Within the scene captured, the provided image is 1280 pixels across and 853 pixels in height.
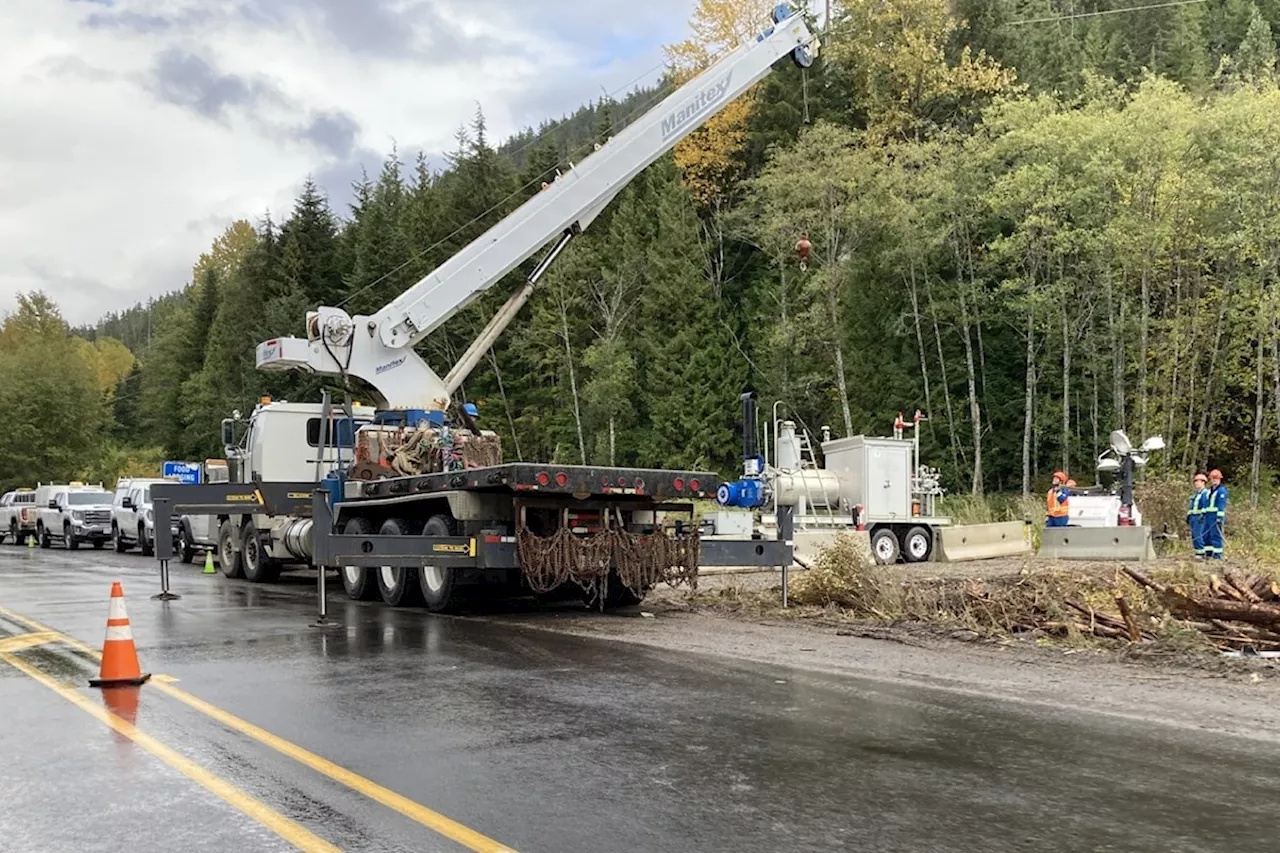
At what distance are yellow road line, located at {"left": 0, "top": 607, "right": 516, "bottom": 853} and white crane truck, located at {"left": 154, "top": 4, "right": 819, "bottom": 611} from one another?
4651 millimetres

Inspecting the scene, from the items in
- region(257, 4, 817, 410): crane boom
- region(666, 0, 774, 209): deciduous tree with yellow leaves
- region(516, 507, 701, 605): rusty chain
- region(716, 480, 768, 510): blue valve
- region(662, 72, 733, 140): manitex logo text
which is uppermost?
region(666, 0, 774, 209): deciduous tree with yellow leaves

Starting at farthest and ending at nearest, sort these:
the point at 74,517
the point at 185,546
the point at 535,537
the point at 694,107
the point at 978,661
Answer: the point at 74,517
the point at 185,546
the point at 694,107
the point at 535,537
the point at 978,661

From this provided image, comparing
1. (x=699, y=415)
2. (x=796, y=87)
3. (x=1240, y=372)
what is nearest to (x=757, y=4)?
(x=796, y=87)

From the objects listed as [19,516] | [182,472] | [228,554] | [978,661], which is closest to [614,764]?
[978,661]

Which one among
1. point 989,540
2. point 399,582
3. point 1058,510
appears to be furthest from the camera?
point 989,540

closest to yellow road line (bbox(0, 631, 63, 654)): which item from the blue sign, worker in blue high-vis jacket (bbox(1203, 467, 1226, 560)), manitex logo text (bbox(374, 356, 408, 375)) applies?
manitex logo text (bbox(374, 356, 408, 375))

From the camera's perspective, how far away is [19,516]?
39875 mm

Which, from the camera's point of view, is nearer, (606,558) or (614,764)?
(614,764)

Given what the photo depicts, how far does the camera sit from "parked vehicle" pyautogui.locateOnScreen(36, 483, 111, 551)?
34.7 metres

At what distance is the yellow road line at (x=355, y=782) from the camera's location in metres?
4.66

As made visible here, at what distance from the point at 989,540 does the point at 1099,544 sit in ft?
10.9

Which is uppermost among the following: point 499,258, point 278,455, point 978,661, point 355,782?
point 499,258

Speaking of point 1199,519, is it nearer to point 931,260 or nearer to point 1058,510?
point 1058,510

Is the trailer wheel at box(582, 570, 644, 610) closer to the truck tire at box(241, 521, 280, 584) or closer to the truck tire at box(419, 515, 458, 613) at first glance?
the truck tire at box(419, 515, 458, 613)
